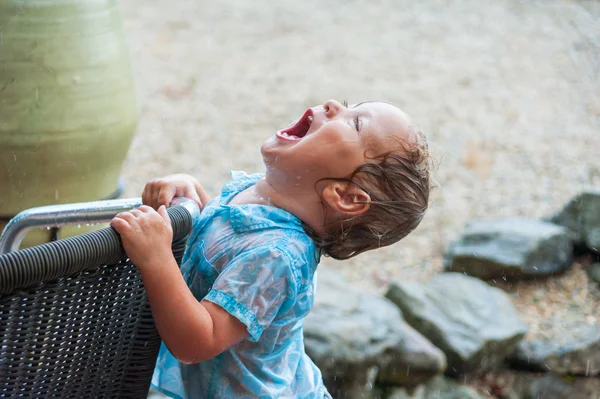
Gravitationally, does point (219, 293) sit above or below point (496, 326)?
above

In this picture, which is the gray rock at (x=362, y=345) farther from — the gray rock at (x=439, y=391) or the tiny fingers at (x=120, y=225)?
the tiny fingers at (x=120, y=225)

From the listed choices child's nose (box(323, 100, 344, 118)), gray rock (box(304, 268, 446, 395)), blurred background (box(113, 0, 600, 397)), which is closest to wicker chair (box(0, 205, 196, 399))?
child's nose (box(323, 100, 344, 118))

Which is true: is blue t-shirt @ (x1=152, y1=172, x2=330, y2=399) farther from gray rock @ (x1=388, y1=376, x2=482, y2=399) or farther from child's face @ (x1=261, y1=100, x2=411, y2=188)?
gray rock @ (x1=388, y1=376, x2=482, y2=399)

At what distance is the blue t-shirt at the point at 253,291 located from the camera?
4.69 feet

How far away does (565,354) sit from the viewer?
10.2 feet

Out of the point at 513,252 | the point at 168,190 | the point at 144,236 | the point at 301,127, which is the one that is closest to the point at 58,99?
the point at 168,190

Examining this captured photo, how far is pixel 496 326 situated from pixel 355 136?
184 centimetres

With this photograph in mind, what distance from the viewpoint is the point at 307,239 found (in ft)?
5.14

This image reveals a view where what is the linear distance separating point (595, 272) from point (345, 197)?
7.87 feet

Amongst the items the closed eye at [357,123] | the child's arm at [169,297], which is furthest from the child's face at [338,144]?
the child's arm at [169,297]

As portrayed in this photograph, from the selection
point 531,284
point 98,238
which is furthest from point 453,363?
point 98,238

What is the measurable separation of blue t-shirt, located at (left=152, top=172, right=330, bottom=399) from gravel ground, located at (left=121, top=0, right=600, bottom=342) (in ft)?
6.62

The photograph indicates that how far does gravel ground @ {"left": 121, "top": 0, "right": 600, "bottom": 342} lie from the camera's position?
4.58 meters

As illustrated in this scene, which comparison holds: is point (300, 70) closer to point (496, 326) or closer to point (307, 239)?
point (496, 326)
